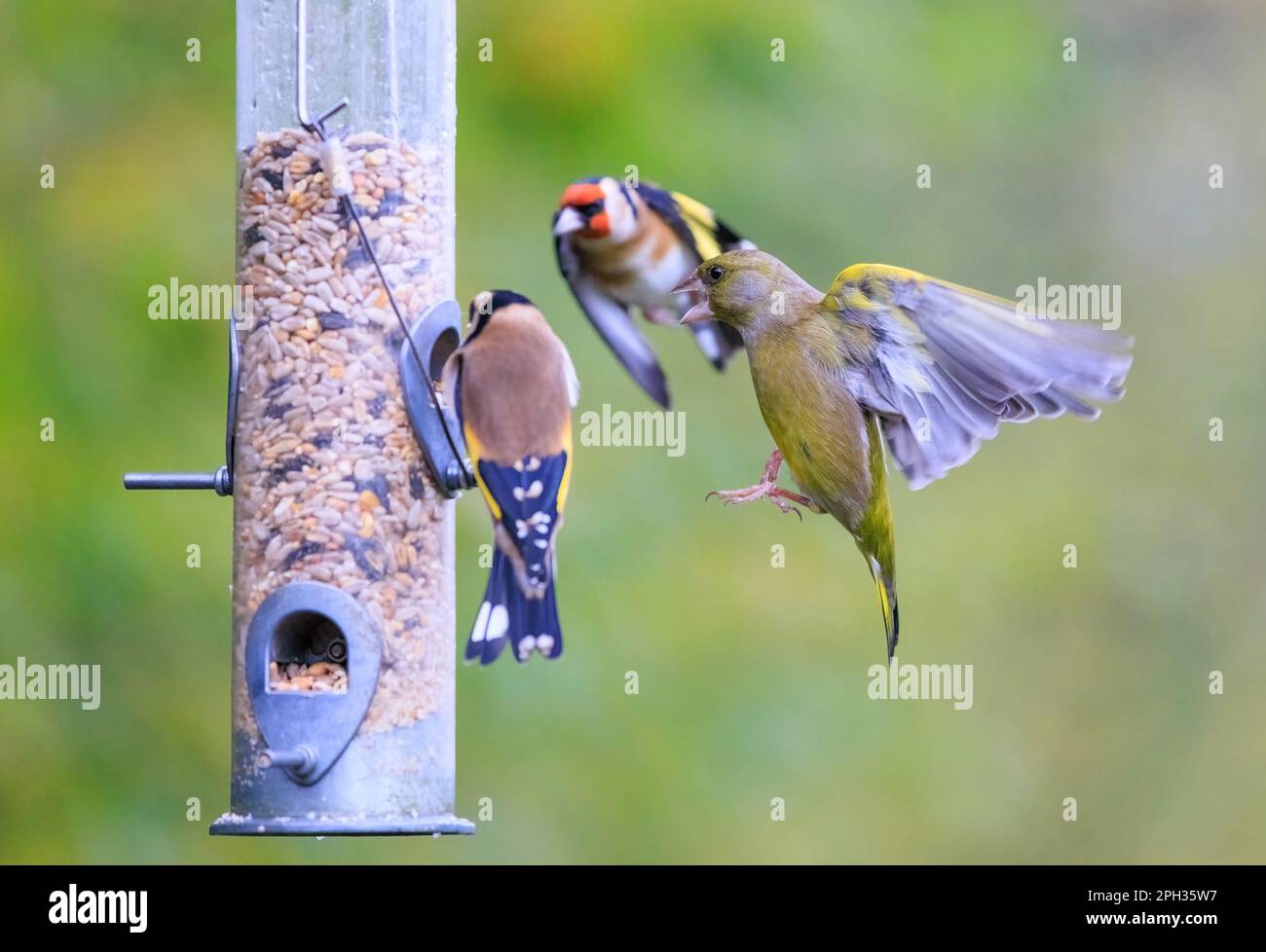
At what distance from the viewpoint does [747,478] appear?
33.6 feet

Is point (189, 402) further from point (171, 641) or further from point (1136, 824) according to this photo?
point (1136, 824)

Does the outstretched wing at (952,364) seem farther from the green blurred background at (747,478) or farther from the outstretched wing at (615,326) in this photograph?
the green blurred background at (747,478)

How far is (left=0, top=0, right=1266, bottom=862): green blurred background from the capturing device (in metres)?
9.25

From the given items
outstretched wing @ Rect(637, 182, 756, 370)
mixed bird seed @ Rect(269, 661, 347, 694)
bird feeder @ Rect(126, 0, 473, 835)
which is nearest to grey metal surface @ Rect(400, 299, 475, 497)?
bird feeder @ Rect(126, 0, 473, 835)

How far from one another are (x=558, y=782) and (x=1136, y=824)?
407cm

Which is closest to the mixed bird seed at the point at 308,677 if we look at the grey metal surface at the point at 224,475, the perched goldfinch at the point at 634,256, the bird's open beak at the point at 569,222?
the grey metal surface at the point at 224,475

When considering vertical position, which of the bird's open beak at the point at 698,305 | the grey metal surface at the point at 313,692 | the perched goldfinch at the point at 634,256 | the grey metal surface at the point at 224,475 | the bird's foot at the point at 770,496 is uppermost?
the perched goldfinch at the point at 634,256

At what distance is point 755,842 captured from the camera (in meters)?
10.8

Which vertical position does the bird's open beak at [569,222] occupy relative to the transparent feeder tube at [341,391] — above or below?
above

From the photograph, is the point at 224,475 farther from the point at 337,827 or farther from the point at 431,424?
the point at 337,827

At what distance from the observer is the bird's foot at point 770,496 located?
6773 mm

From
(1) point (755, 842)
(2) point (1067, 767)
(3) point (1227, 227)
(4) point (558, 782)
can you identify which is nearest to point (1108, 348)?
(4) point (558, 782)

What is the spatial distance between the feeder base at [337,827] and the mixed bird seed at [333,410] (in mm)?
426

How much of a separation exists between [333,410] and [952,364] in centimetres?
195
